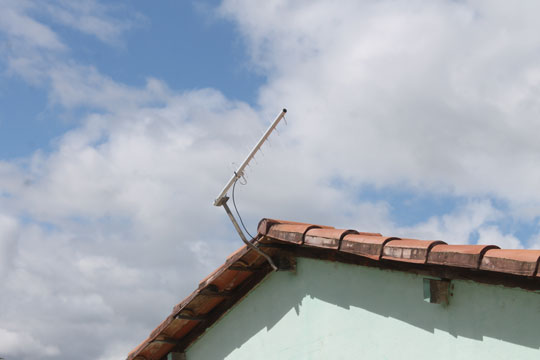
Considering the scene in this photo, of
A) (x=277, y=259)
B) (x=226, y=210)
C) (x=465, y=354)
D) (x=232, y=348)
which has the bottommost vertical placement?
(x=465, y=354)

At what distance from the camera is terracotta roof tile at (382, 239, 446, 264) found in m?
5.50

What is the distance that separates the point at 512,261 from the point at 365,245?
5.42ft

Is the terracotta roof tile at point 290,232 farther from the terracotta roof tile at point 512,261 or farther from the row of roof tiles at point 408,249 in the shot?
the terracotta roof tile at point 512,261

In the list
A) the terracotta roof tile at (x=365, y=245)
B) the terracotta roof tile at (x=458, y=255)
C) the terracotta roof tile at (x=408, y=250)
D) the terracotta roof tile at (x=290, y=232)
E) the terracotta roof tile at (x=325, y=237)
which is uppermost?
the terracotta roof tile at (x=290, y=232)

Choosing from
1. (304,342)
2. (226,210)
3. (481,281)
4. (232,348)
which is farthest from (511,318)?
(232,348)

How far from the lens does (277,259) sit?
766cm

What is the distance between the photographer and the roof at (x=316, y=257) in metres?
5.00

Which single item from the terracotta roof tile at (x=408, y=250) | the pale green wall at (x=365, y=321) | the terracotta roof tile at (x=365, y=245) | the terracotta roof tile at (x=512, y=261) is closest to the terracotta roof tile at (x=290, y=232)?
the pale green wall at (x=365, y=321)

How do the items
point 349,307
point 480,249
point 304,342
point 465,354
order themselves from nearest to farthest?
point 480,249 → point 465,354 → point 349,307 → point 304,342

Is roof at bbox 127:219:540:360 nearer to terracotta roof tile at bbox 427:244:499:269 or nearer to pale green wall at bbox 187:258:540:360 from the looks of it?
terracotta roof tile at bbox 427:244:499:269

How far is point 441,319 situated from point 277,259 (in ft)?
8.17

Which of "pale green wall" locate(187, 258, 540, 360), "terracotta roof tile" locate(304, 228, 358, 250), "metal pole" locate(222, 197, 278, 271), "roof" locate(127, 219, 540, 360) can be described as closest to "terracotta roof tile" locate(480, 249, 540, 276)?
"roof" locate(127, 219, 540, 360)

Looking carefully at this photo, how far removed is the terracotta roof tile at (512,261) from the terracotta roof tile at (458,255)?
6 cm

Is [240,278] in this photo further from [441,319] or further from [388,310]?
[441,319]
